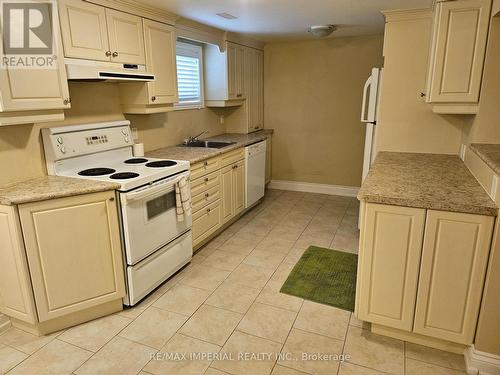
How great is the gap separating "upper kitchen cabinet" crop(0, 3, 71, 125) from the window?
165 centimetres

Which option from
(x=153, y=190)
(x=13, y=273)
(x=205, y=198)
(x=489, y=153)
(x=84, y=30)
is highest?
(x=84, y=30)

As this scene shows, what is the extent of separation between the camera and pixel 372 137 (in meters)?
3.51

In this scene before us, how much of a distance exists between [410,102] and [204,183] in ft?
6.93

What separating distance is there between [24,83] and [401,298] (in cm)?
259

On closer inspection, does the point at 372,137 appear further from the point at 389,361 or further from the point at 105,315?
the point at 105,315

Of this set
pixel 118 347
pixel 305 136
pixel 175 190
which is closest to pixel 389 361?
pixel 118 347

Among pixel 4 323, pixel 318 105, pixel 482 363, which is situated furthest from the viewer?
pixel 318 105

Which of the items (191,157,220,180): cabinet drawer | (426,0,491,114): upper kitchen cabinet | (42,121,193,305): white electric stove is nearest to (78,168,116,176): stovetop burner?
(42,121,193,305): white electric stove

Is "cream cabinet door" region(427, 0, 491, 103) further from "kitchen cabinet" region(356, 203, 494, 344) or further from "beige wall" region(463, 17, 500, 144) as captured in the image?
"kitchen cabinet" region(356, 203, 494, 344)

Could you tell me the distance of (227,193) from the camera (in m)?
3.76

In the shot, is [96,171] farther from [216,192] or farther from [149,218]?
[216,192]

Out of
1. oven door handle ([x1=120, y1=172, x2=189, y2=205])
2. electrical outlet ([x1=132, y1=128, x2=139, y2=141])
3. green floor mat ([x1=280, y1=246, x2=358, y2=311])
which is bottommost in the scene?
green floor mat ([x1=280, y1=246, x2=358, y2=311])

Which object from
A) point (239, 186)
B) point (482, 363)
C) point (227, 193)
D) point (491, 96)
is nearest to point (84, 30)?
point (227, 193)

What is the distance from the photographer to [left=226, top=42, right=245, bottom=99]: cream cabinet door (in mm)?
4250
